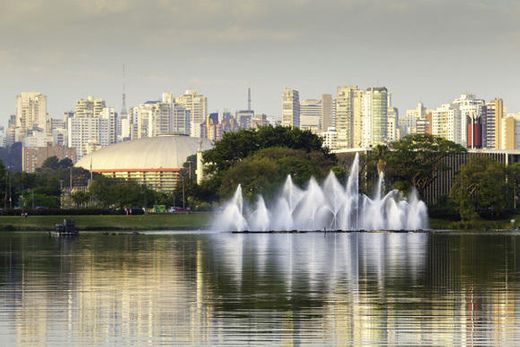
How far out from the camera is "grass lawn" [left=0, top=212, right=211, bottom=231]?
110812 millimetres

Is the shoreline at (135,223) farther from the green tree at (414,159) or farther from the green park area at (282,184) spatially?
the green tree at (414,159)

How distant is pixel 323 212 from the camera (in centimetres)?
11600

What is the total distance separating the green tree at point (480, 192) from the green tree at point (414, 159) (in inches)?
342

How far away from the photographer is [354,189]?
12550cm

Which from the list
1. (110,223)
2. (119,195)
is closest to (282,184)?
(110,223)

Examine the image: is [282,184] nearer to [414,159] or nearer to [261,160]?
[261,160]

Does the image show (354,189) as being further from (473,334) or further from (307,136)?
(473,334)

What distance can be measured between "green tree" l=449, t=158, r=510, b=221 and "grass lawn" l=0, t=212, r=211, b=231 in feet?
80.9

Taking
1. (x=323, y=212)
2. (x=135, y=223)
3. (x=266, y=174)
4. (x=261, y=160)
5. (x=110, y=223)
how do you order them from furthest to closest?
(x=261, y=160), (x=266, y=174), (x=323, y=212), (x=135, y=223), (x=110, y=223)

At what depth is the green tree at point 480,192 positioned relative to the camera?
418 feet

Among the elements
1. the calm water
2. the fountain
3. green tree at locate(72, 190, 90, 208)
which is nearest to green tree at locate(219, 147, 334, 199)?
the fountain

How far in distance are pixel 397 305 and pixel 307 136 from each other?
125439 millimetres

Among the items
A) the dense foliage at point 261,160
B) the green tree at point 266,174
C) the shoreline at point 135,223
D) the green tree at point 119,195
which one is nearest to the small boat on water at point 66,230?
the shoreline at point 135,223

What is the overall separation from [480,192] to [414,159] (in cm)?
Result: 1559
